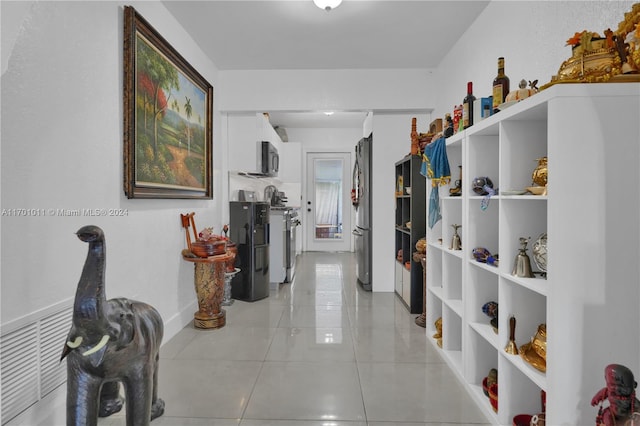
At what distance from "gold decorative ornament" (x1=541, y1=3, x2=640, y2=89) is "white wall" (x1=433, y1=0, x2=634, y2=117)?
34 centimetres

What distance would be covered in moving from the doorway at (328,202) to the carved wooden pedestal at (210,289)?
4.48 meters

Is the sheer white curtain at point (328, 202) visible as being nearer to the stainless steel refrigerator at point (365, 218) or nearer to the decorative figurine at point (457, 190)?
the stainless steel refrigerator at point (365, 218)

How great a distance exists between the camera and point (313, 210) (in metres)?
7.46

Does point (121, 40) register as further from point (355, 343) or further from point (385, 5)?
point (355, 343)

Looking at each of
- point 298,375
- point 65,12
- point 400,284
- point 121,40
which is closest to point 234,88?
point 121,40

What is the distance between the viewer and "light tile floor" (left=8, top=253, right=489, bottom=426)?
67.7 inches

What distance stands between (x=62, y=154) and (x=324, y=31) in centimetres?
241

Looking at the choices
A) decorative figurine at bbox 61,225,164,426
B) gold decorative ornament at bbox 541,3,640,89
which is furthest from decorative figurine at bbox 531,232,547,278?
decorative figurine at bbox 61,225,164,426

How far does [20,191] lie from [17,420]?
37.0 inches

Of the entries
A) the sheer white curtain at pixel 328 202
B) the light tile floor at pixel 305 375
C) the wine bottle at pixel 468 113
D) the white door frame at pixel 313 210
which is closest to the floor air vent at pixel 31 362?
the light tile floor at pixel 305 375

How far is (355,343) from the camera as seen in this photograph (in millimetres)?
2666

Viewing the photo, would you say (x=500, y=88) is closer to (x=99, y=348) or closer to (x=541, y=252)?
(x=541, y=252)

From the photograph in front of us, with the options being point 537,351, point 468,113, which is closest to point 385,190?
point 468,113

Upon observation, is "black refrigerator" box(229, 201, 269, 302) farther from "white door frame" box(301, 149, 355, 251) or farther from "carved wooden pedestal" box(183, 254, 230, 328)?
"white door frame" box(301, 149, 355, 251)
